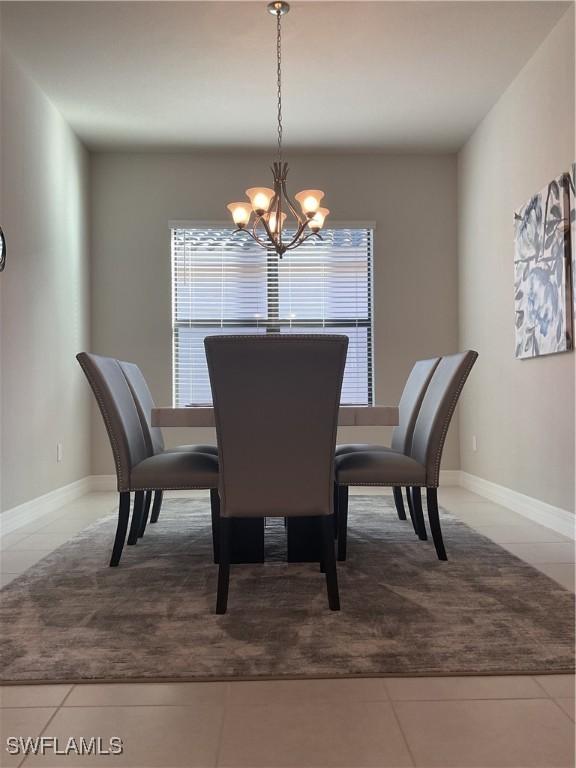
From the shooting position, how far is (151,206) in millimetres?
5398

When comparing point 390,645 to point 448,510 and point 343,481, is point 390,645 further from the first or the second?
point 448,510

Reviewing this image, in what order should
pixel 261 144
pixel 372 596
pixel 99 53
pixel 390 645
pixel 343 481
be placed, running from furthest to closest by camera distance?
pixel 261 144 < pixel 99 53 < pixel 343 481 < pixel 372 596 < pixel 390 645

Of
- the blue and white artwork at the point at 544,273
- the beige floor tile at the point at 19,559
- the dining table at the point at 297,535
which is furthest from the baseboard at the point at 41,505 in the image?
the blue and white artwork at the point at 544,273

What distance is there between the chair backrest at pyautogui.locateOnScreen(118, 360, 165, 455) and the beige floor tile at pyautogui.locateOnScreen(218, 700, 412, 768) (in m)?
1.96

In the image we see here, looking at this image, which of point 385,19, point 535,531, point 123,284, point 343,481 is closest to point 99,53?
point 385,19

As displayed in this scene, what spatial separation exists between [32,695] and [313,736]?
69cm

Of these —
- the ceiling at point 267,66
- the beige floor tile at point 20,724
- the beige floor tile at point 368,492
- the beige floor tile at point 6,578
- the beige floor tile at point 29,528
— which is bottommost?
the beige floor tile at point 368,492

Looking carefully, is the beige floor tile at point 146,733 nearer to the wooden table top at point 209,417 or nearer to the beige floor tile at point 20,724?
the beige floor tile at point 20,724

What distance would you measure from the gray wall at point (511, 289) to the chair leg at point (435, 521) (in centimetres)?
98

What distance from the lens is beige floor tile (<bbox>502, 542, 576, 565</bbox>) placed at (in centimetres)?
281

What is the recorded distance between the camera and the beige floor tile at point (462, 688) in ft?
5.08

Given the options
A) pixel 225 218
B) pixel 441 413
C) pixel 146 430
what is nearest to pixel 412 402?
pixel 441 413

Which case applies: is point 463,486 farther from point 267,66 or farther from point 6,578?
point 6,578

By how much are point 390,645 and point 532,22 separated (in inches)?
127
